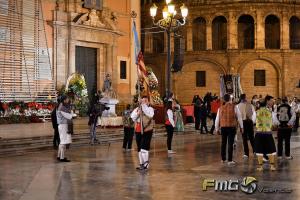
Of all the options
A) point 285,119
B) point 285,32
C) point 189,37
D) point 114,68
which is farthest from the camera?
point 189,37

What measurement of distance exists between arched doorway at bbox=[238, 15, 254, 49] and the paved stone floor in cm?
3526

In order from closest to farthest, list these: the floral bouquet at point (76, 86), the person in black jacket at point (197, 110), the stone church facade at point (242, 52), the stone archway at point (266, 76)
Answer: the person in black jacket at point (197, 110) → the floral bouquet at point (76, 86) → the stone church facade at point (242, 52) → the stone archway at point (266, 76)

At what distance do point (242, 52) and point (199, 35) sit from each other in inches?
196

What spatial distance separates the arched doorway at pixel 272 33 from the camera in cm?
4934

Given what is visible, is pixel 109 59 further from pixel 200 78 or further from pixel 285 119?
pixel 285 119

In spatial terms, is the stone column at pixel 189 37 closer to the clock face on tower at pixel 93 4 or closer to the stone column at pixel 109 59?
the stone column at pixel 109 59

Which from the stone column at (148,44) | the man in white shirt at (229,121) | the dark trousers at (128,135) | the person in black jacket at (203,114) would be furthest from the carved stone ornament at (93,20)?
the stone column at (148,44)

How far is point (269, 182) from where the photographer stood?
982 centimetres

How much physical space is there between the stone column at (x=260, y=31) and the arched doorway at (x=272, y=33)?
228 cm

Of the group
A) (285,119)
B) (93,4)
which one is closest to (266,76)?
(93,4)

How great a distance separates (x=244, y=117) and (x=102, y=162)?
13.5 feet

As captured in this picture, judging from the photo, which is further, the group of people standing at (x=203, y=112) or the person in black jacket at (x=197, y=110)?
the person in black jacket at (x=197, y=110)

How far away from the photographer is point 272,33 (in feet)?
164

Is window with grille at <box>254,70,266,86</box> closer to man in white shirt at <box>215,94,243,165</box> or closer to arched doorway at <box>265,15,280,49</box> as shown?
arched doorway at <box>265,15,280,49</box>
